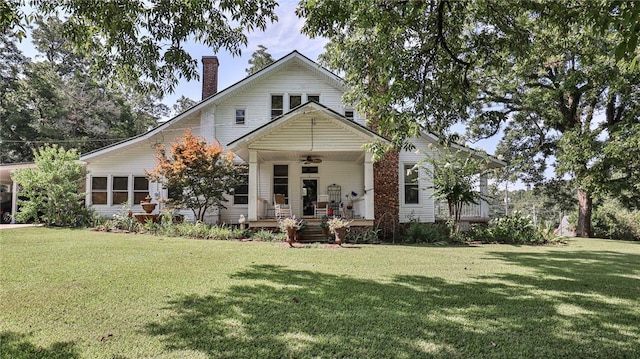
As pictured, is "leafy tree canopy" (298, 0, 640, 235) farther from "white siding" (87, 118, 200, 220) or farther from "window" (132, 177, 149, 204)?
"window" (132, 177, 149, 204)

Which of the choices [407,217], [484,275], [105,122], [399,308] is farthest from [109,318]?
[105,122]

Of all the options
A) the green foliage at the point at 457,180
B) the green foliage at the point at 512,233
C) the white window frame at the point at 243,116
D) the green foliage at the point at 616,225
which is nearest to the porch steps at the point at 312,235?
the green foliage at the point at 457,180

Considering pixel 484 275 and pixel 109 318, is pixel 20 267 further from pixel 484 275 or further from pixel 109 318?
pixel 484 275

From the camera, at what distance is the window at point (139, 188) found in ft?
55.3

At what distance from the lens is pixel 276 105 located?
16.9 metres

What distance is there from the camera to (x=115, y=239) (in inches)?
404

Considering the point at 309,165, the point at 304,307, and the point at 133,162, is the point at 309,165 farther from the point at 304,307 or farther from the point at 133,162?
the point at 304,307

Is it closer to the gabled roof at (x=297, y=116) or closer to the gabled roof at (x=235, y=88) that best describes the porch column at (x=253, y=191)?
the gabled roof at (x=297, y=116)

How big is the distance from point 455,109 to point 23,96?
31838mm

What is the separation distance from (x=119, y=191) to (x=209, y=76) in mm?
7349

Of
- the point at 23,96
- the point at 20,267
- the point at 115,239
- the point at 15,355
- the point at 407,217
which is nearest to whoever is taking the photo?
the point at 15,355

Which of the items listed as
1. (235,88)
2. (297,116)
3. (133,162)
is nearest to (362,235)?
(297,116)

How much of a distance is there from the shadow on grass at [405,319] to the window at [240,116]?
1162cm

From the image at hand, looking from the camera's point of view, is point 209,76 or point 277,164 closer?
point 277,164
